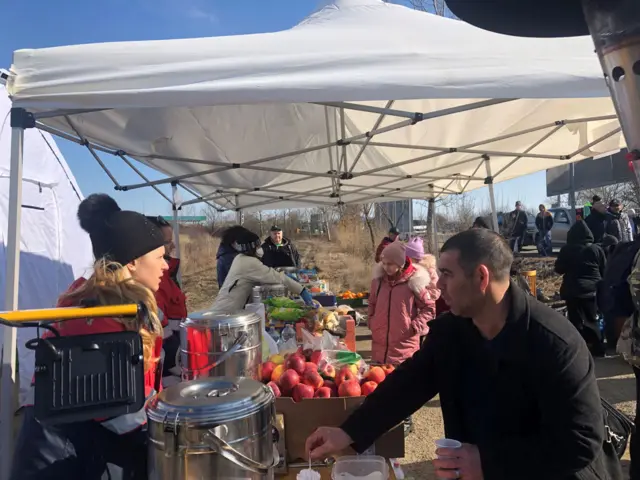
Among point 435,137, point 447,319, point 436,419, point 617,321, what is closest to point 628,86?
point 447,319

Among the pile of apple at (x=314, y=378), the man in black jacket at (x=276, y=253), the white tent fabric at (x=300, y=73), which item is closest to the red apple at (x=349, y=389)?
the pile of apple at (x=314, y=378)

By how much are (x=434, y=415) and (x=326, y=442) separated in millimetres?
3352

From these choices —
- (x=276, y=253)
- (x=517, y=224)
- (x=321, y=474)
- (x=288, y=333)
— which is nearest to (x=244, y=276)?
(x=288, y=333)

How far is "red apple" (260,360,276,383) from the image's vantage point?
227cm

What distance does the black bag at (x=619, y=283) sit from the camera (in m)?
4.71

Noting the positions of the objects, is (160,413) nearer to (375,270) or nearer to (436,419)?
(375,270)

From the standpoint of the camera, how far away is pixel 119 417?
165 cm

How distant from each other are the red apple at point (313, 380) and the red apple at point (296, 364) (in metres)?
0.08

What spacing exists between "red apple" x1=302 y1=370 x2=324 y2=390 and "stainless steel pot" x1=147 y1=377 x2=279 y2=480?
75cm

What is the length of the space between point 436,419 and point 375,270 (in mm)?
1644

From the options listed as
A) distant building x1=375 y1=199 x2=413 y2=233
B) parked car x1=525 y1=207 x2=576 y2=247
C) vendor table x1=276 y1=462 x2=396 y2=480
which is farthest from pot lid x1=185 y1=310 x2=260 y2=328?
parked car x1=525 y1=207 x2=576 y2=247

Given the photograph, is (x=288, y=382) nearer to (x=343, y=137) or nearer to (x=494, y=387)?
(x=494, y=387)

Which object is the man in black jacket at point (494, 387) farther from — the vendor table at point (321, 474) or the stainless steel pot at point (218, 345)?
the stainless steel pot at point (218, 345)

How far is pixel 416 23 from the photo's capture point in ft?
11.2
